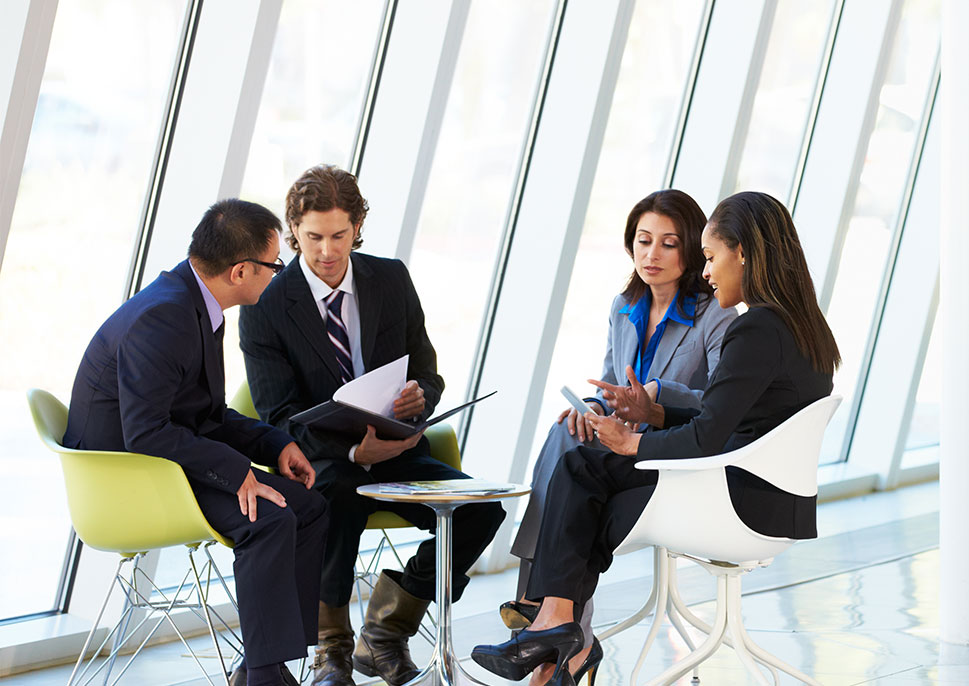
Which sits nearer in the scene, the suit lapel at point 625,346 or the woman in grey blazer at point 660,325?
the woman in grey blazer at point 660,325

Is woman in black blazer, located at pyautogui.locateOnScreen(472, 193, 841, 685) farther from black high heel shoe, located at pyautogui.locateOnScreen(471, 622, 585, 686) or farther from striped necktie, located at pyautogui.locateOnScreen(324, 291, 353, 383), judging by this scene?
striped necktie, located at pyautogui.locateOnScreen(324, 291, 353, 383)

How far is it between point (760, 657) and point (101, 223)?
8.12 ft

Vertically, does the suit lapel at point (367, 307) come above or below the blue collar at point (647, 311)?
below

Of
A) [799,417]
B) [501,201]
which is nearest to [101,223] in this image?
[501,201]

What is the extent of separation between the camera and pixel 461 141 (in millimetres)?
4844

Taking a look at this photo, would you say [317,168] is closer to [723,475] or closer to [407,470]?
[407,470]

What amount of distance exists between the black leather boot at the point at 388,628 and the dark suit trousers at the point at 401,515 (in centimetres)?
4

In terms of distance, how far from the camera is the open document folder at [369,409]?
9.71 ft

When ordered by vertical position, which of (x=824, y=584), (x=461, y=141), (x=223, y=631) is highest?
(x=461, y=141)

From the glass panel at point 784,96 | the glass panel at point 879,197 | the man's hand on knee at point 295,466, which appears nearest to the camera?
the man's hand on knee at point 295,466

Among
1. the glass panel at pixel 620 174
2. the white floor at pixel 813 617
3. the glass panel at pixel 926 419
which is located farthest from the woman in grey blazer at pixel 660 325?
the glass panel at pixel 926 419

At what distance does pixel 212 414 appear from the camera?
3154 millimetres

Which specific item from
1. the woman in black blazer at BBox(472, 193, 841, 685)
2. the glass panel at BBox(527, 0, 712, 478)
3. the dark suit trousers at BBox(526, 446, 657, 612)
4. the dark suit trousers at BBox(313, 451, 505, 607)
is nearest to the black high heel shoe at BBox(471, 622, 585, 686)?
the woman in black blazer at BBox(472, 193, 841, 685)

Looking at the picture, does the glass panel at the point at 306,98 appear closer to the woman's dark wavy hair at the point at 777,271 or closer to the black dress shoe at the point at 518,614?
the black dress shoe at the point at 518,614
